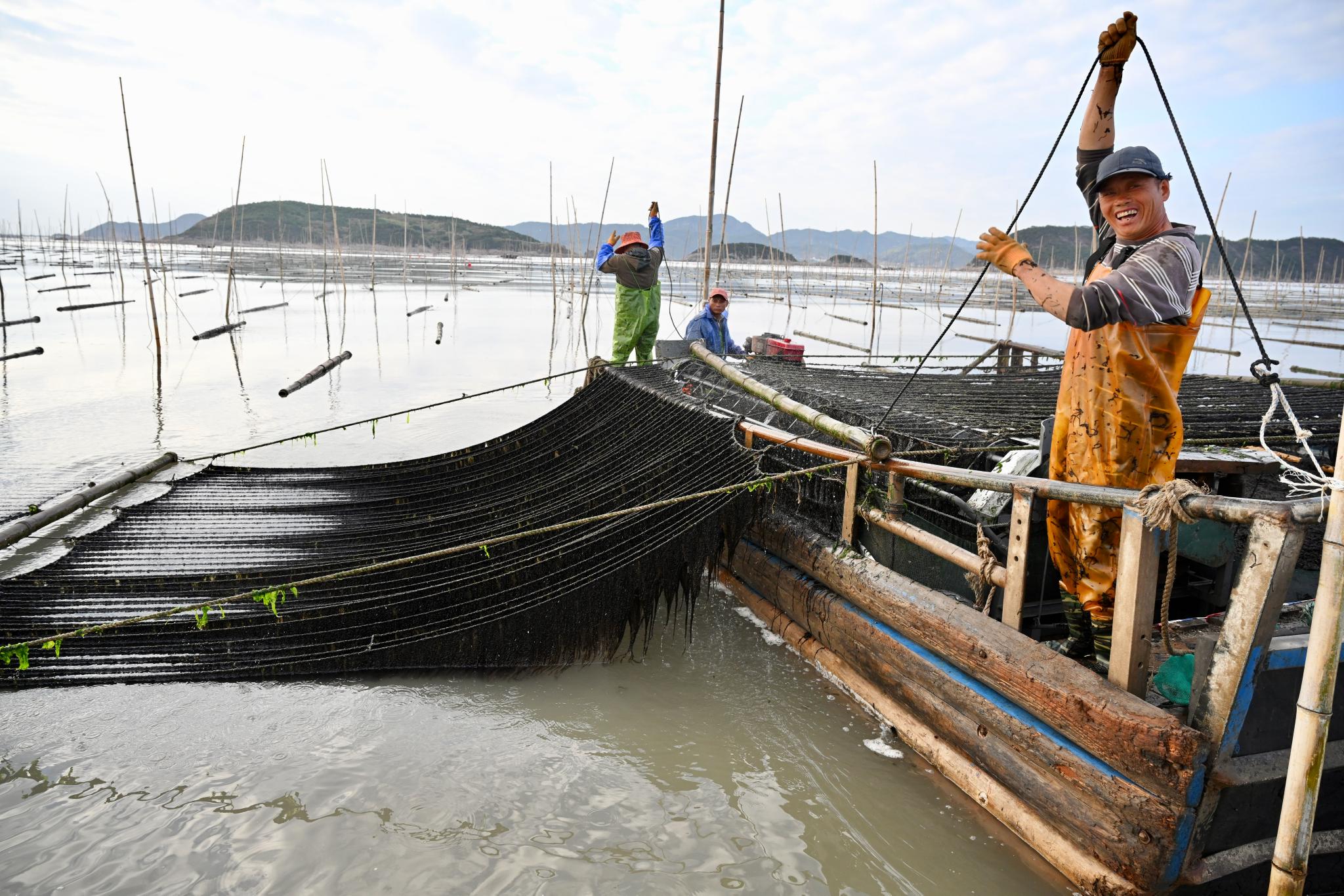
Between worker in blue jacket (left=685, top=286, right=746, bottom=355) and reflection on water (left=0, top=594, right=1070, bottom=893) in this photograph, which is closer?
reflection on water (left=0, top=594, right=1070, bottom=893)

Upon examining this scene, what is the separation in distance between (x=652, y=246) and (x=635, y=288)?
61 centimetres

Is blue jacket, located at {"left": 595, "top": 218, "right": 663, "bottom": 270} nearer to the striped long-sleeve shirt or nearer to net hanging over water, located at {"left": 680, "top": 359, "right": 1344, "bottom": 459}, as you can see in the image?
net hanging over water, located at {"left": 680, "top": 359, "right": 1344, "bottom": 459}

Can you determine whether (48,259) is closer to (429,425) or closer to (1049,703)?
(429,425)

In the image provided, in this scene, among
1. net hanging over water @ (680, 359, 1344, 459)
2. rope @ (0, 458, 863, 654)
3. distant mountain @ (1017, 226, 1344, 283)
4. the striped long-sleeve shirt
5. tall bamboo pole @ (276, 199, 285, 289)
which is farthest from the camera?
distant mountain @ (1017, 226, 1344, 283)

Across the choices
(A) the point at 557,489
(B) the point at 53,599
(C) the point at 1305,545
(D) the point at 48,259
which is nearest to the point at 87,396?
(B) the point at 53,599

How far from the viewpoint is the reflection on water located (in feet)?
9.25

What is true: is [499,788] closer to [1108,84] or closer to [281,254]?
[1108,84]

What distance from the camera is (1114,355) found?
2.80 meters

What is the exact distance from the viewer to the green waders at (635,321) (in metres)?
8.55

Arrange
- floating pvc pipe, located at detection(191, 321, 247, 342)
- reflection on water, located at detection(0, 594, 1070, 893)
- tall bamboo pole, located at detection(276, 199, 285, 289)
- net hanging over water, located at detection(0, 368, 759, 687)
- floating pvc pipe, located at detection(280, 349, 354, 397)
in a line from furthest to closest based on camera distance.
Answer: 1. tall bamboo pole, located at detection(276, 199, 285, 289)
2. floating pvc pipe, located at detection(191, 321, 247, 342)
3. floating pvc pipe, located at detection(280, 349, 354, 397)
4. net hanging over water, located at detection(0, 368, 759, 687)
5. reflection on water, located at detection(0, 594, 1070, 893)

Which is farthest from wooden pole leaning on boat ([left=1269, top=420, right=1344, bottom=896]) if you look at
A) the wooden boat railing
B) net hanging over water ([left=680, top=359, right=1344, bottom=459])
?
net hanging over water ([left=680, top=359, right=1344, bottom=459])

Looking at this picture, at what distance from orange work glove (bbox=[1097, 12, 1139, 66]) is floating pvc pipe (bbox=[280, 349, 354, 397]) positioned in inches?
411

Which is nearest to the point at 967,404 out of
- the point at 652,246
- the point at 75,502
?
the point at 652,246

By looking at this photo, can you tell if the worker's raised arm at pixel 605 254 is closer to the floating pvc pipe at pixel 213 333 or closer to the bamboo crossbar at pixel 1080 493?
the bamboo crossbar at pixel 1080 493
